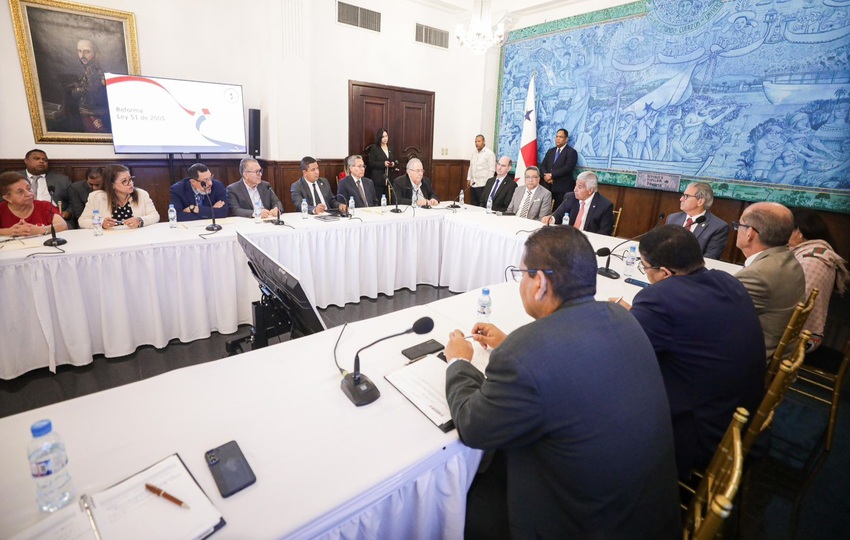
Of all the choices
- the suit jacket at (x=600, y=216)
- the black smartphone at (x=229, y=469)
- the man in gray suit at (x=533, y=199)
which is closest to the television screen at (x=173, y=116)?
the man in gray suit at (x=533, y=199)

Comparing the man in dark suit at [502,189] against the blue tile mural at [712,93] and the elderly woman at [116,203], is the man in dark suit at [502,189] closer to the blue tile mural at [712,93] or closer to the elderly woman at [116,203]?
the blue tile mural at [712,93]

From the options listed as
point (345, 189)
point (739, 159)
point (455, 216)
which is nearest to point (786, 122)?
point (739, 159)

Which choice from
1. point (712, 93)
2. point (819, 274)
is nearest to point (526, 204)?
point (712, 93)

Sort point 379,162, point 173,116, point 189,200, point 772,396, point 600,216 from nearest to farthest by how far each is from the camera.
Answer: point 772,396 < point 189,200 < point 600,216 < point 173,116 < point 379,162

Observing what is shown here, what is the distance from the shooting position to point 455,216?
14.4ft

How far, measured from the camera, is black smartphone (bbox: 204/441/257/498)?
98 cm

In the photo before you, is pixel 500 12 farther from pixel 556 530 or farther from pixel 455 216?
pixel 556 530

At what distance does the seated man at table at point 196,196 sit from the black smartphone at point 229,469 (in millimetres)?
3295

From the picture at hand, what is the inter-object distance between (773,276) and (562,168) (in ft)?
15.1

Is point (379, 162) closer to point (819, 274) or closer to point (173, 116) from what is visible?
point (173, 116)

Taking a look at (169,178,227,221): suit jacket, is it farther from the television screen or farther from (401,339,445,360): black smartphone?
(401,339,445,360): black smartphone

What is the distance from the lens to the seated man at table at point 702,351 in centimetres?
139

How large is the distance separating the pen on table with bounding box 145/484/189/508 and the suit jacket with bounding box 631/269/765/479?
1460mm

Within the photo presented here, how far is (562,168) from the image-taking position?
6238 mm
